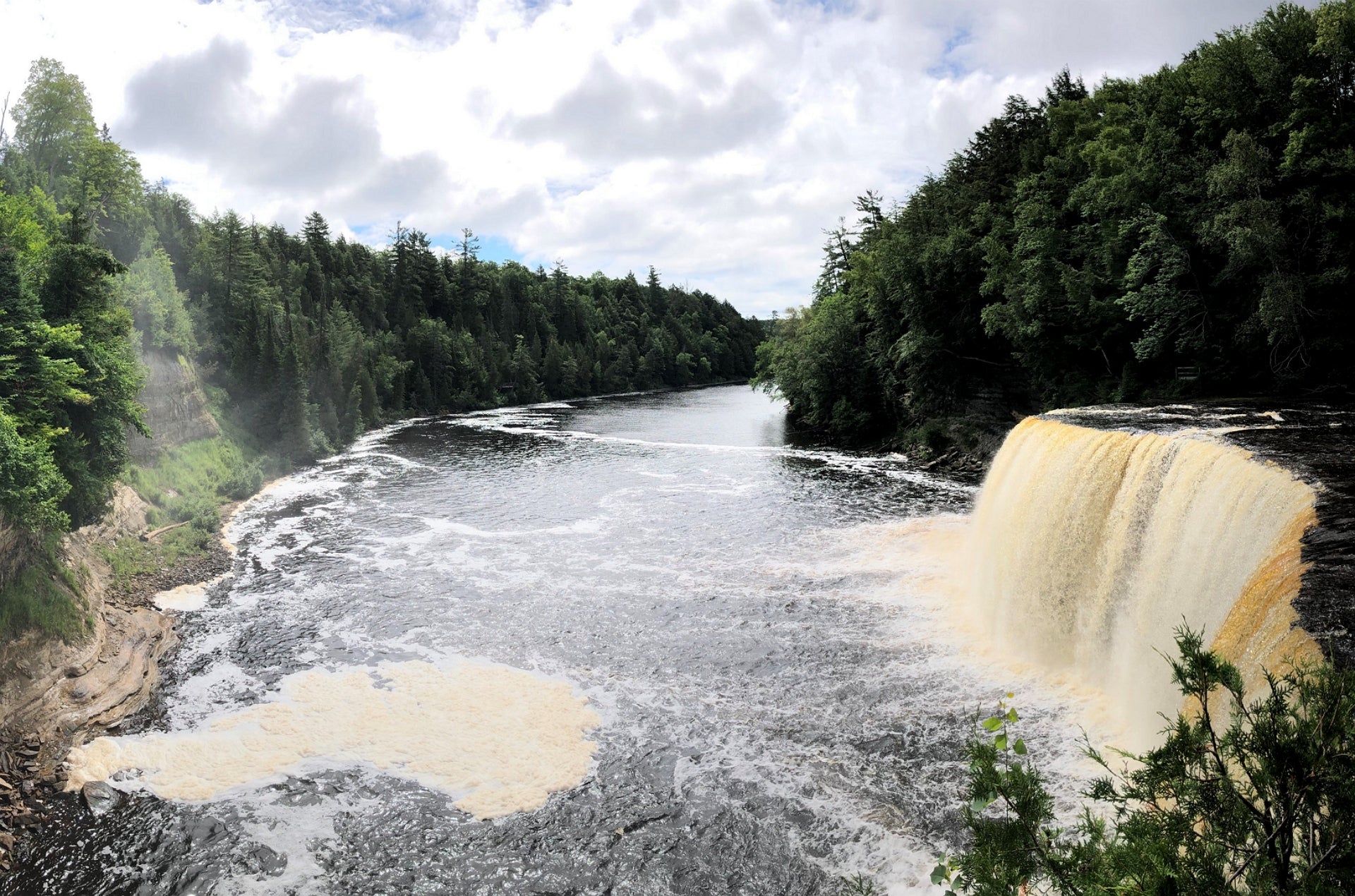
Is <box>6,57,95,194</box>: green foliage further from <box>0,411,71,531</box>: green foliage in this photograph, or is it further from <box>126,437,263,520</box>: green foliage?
<box>0,411,71,531</box>: green foliage

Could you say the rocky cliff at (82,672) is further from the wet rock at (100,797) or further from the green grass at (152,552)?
Answer: the green grass at (152,552)

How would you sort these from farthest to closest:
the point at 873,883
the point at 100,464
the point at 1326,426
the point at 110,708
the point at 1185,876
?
the point at 100,464, the point at 1326,426, the point at 110,708, the point at 873,883, the point at 1185,876

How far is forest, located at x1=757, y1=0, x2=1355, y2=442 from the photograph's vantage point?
71.1 feet

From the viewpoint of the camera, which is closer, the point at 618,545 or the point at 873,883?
the point at 873,883

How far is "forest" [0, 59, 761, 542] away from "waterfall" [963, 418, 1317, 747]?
18.8 m

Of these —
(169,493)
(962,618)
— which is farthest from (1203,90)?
(169,493)

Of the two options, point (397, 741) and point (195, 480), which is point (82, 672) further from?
point (195, 480)

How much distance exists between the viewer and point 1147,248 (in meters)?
25.1

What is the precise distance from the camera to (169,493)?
90.6ft

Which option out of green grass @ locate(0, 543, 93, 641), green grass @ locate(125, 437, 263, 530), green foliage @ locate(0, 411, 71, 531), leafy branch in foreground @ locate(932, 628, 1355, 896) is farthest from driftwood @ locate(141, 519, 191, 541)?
leafy branch in foreground @ locate(932, 628, 1355, 896)

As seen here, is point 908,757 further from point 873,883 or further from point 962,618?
point 962,618

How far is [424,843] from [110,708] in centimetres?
725

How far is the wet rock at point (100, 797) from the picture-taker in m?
10.3

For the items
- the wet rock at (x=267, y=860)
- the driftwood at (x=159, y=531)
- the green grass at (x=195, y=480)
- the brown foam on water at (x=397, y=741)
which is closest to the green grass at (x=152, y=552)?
the driftwood at (x=159, y=531)
